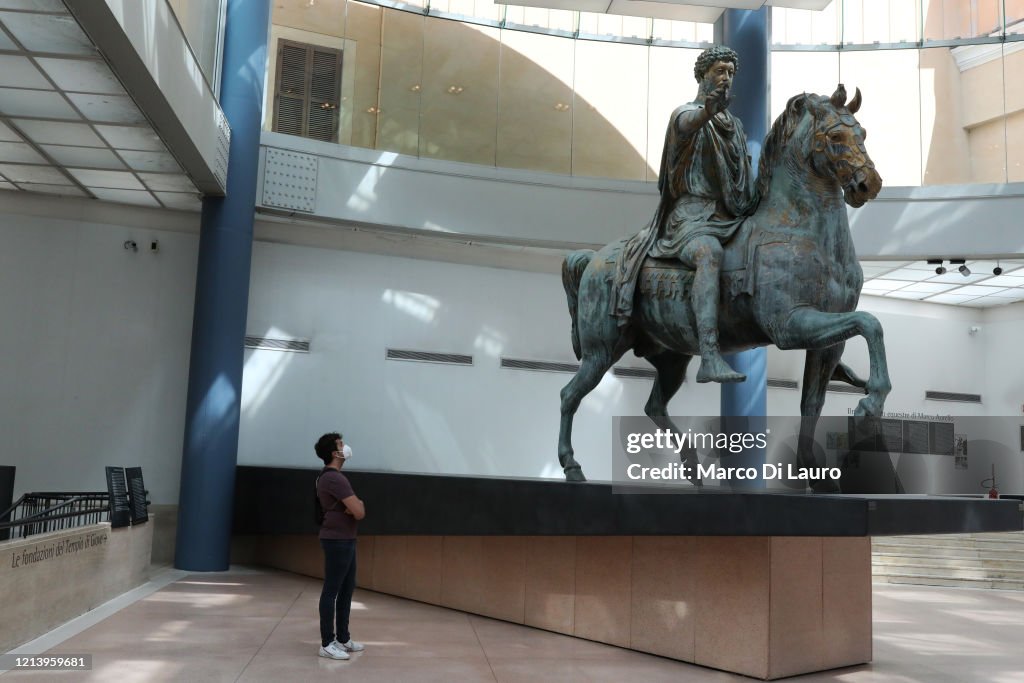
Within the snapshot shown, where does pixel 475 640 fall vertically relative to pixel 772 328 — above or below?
below

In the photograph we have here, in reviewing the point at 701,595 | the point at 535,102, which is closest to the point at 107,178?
the point at 535,102

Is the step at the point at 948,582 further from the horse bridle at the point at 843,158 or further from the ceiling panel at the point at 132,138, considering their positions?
the ceiling panel at the point at 132,138

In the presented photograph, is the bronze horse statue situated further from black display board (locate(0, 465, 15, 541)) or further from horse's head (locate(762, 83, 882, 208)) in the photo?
black display board (locate(0, 465, 15, 541))

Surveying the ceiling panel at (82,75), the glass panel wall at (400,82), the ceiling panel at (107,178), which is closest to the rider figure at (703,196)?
the ceiling panel at (82,75)

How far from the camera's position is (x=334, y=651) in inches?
238

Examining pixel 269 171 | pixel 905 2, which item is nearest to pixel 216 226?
pixel 269 171

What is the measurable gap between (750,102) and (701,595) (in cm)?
959

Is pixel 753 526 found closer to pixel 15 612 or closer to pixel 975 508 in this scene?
pixel 975 508

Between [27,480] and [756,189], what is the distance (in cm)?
1074

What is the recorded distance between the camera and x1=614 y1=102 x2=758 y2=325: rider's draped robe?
651 centimetres

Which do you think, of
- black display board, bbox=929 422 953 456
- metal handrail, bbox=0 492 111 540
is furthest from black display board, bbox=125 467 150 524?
black display board, bbox=929 422 953 456

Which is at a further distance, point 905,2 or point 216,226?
point 905,2

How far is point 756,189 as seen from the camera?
6.41 metres

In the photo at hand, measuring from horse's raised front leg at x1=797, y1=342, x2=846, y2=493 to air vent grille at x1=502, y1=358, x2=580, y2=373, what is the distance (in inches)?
366
